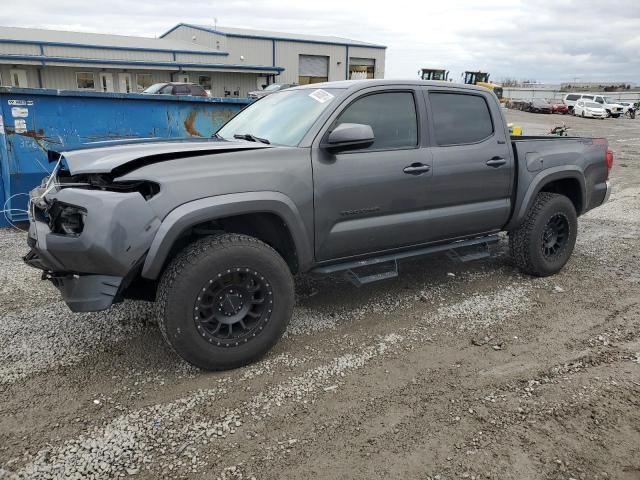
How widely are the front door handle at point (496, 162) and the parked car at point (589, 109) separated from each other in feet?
132

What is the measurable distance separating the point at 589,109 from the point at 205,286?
43805mm

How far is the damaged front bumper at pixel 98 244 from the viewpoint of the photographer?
2.89 m

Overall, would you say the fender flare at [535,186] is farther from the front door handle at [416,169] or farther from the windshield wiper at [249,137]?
the windshield wiper at [249,137]

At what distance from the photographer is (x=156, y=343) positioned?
3.74 meters

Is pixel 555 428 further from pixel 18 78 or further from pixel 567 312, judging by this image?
pixel 18 78

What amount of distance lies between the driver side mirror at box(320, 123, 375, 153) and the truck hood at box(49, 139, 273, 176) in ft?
1.48

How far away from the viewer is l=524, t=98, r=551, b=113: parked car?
4466 centimetres

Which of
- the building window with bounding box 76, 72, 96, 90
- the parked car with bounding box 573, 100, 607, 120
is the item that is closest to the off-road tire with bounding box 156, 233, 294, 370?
the building window with bounding box 76, 72, 96, 90

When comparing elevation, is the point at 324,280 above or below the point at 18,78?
below

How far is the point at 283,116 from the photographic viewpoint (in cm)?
408

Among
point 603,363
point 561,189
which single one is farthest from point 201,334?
point 561,189

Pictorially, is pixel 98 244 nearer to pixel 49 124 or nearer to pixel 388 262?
pixel 388 262

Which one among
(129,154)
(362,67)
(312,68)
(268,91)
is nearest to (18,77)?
(312,68)

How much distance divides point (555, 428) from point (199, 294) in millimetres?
2157
